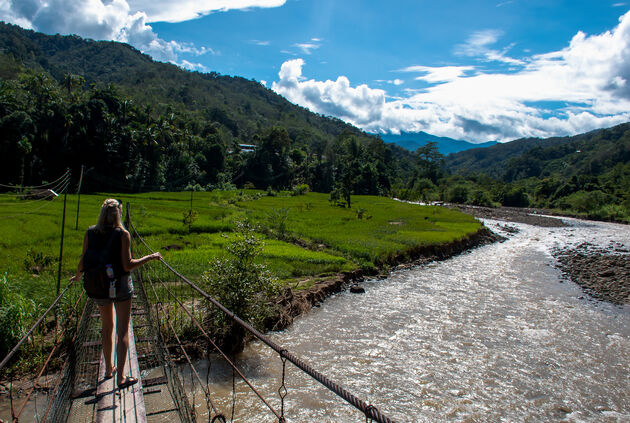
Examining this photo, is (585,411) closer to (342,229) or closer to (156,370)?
(156,370)

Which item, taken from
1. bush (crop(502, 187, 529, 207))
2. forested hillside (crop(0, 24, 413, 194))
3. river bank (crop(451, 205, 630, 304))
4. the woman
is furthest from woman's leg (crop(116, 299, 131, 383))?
bush (crop(502, 187, 529, 207))

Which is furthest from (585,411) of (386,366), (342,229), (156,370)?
(342,229)

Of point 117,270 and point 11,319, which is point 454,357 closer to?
point 117,270

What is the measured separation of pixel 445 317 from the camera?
1143 centimetres

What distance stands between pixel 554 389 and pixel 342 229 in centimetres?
1732

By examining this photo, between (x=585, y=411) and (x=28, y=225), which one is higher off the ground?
(x=28, y=225)

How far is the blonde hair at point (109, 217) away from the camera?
3672mm

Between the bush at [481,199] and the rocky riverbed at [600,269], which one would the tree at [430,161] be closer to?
the bush at [481,199]

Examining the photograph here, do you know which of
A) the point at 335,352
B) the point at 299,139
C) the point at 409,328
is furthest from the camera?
the point at 299,139

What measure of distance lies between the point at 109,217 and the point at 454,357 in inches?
324

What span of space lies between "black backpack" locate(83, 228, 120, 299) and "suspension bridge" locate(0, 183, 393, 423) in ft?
1.57

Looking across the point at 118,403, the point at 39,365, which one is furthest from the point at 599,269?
the point at 39,365

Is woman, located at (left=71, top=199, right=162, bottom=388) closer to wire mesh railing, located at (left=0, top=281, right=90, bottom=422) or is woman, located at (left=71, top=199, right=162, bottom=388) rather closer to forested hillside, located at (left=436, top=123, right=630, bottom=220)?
wire mesh railing, located at (left=0, top=281, right=90, bottom=422)

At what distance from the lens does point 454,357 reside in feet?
29.2
